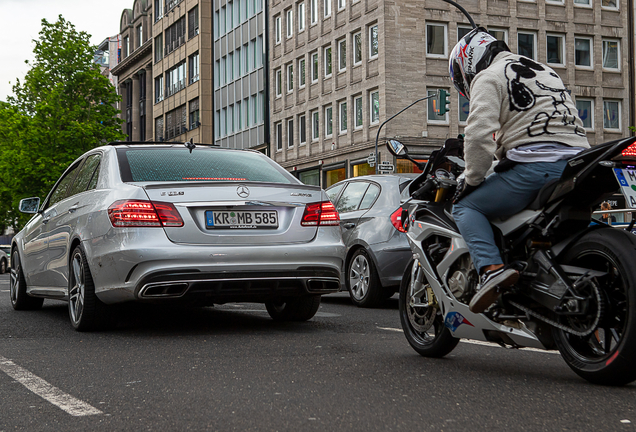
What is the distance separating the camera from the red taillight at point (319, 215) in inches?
255

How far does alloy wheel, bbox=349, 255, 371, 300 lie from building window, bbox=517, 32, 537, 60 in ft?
103

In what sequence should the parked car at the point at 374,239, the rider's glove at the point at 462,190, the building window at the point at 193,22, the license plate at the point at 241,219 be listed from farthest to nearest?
the building window at the point at 193,22
the parked car at the point at 374,239
the license plate at the point at 241,219
the rider's glove at the point at 462,190

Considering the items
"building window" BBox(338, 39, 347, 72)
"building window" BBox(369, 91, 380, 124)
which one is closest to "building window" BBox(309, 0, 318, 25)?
"building window" BBox(338, 39, 347, 72)

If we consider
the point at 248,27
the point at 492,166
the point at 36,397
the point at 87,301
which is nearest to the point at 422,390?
the point at 492,166

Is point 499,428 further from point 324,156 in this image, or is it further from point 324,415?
point 324,156

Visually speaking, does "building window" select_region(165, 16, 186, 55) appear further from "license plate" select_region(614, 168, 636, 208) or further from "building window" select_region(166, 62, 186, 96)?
"license plate" select_region(614, 168, 636, 208)

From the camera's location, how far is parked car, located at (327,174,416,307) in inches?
352

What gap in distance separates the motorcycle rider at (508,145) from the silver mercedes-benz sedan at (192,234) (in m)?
2.14

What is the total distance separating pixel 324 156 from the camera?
136 ft

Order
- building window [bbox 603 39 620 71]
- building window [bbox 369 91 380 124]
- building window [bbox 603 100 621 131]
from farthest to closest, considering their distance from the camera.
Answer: building window [bbox 603 39 620 71] → building window [bbox 603 100 621 131] → building window [bbox 369 91 380 124]

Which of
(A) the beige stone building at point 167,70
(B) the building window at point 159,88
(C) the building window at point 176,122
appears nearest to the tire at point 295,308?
(A) the beige stone building at point 167,70

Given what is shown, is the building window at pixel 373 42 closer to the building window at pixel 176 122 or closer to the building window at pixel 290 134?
the building window at pixel 290 134

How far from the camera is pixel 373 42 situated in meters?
37.4

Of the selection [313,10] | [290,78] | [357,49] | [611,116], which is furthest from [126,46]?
[611,116]
